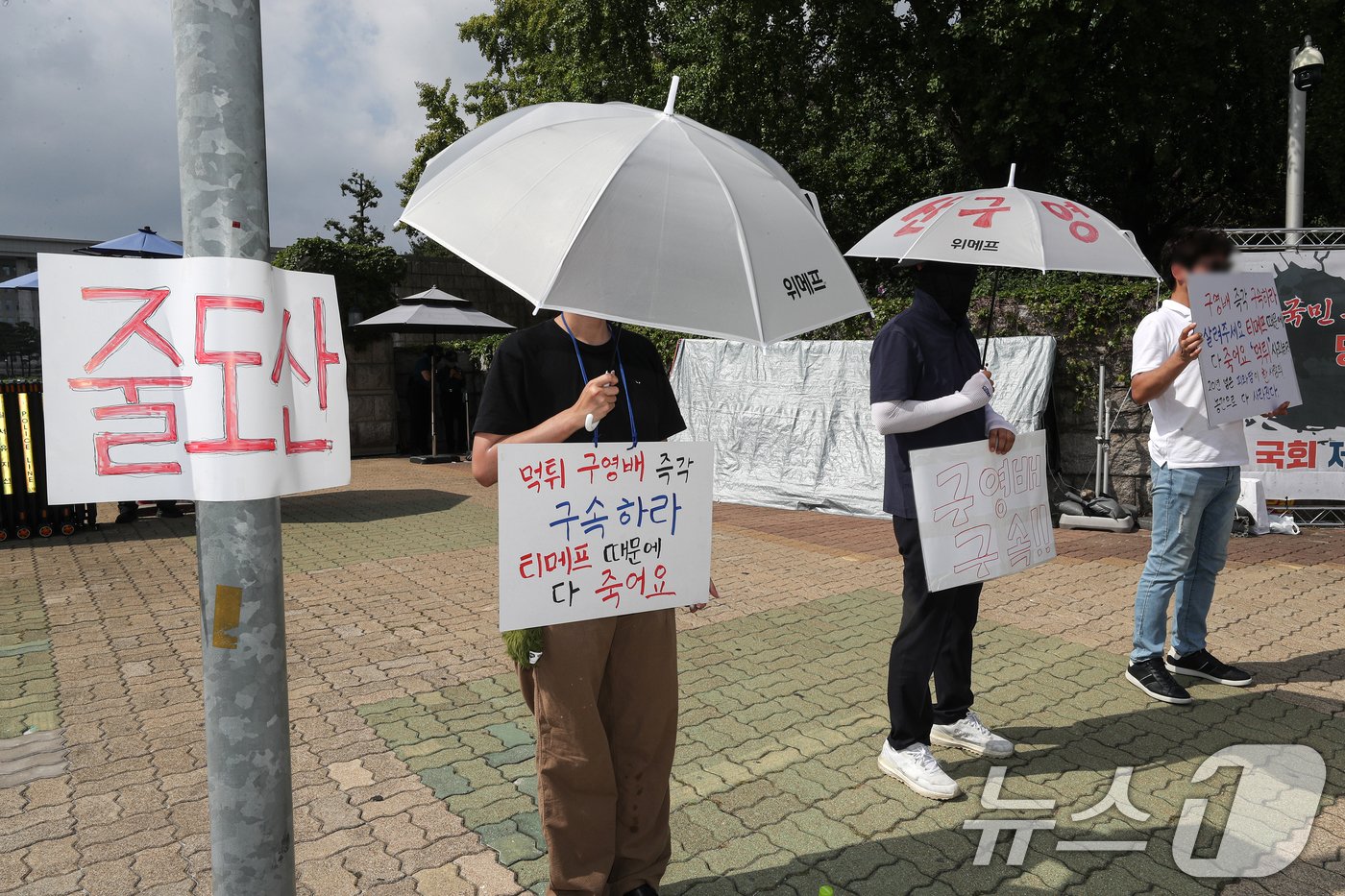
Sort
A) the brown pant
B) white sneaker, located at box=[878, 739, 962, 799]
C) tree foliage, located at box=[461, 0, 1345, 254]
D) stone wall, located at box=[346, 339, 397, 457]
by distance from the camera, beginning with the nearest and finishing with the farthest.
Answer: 1. the brown pant
2. white sneaker, located at box=[878, 739, 962, 799]
3. tree foliage, located at box=[461, 0, 1345, 254]
4. stone wall, located at box=[346, 339, 397, 457]

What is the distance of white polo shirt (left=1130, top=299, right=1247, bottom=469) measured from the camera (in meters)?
4.19

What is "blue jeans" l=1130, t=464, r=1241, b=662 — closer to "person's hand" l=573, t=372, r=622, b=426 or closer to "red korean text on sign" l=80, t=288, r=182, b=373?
"person's hand" l=573, t=372, r=622, b=426

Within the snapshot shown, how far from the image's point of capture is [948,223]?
136 inches

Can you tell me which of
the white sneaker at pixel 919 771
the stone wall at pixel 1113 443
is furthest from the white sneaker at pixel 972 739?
the stone wall at pixel 1113 443

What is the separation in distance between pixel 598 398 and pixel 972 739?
2.37 meters

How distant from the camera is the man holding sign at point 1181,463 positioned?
419cm

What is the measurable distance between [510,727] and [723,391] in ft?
24.0

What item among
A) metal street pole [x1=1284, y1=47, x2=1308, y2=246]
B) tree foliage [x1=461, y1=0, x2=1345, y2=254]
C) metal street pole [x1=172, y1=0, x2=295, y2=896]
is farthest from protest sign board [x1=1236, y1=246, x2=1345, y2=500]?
metal street pole [x1=172, y1=0, x2=295, y2=896]

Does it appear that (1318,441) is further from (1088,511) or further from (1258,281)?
(1258,281)

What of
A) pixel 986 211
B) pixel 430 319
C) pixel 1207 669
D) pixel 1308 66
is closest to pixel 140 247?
pixel 430 319

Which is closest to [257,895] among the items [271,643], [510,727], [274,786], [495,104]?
[274,786]

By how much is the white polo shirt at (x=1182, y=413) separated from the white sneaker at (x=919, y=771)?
189cm

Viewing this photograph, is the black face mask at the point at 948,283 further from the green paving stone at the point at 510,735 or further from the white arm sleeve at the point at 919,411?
the green paving stone at the point at 510,735

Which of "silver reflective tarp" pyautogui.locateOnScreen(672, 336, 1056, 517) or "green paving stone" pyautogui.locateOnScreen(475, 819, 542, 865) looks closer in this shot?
"green paving stone" pyautogui.locateOnScreen(475, 819, 542, 865)
